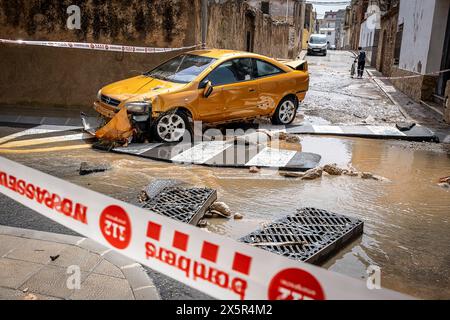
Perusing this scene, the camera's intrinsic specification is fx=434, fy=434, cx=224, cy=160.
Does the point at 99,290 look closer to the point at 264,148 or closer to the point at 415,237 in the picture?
the point at 415,237

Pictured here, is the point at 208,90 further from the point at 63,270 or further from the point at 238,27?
the point at 238,27

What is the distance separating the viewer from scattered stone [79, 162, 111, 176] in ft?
20.5

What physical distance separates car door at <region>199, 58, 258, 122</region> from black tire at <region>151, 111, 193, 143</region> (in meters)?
0.42

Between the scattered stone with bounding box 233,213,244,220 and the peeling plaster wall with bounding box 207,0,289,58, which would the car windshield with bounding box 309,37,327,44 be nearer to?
the peeling plaster wall with bounding box 207,0,289,58

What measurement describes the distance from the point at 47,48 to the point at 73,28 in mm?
855

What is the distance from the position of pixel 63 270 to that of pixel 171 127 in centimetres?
473

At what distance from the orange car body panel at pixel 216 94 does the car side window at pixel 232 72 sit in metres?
0.08

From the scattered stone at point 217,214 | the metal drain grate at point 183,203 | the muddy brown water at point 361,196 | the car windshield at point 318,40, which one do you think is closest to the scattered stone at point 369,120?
the muddy brown water at point 361,196

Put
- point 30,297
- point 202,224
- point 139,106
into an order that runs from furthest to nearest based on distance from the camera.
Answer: point 139,106, point 202,224, point 30,297

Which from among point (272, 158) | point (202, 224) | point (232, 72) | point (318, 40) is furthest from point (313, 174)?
point (318, 40)

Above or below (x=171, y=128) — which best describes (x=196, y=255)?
above

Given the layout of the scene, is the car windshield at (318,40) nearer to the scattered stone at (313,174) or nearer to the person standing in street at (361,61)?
the person standing in street at (361,61)

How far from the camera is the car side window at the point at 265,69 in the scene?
9410 millimetres

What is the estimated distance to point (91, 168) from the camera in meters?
6.32
